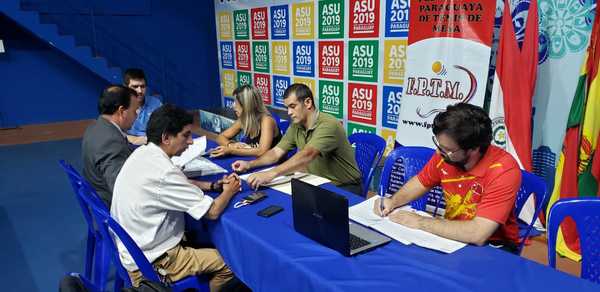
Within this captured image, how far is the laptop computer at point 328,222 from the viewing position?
49.9 inches

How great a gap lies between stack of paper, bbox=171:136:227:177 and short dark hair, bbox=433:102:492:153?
4.33 feet

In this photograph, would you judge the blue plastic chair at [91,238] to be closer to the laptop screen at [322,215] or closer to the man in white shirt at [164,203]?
the man in white shirt at [164,203]

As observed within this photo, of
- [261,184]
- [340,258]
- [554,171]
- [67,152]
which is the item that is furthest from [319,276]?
[67,152]

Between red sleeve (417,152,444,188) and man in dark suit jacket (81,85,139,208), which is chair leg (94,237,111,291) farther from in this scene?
red sleeve (417,152,444,188)

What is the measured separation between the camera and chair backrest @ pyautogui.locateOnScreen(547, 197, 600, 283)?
4.61ft

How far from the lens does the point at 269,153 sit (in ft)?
8.25

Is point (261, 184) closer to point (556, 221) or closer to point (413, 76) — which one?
point (556, 221)

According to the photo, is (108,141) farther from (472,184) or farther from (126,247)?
(472,184)

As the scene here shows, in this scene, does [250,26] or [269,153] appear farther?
[250,26]

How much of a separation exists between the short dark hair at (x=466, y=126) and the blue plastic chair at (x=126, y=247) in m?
1.23

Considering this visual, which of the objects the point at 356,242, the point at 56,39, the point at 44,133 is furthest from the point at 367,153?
the point at 44,133

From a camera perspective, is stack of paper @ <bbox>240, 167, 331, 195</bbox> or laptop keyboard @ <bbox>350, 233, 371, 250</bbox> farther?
stack of paper @ <bbox>240, 167, 331, 195</bbox>

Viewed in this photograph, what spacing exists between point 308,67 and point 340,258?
11.8ft

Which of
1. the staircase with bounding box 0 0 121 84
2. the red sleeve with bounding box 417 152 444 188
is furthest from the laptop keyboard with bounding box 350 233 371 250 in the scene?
the staircase with bounding box 0 0 121 84
